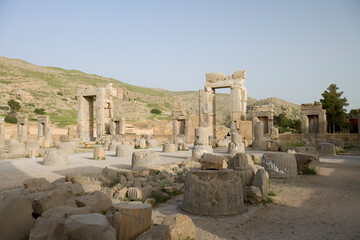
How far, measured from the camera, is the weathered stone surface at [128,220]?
11.2ft

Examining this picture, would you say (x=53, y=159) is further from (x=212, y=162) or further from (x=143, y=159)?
(x=212, y=162)

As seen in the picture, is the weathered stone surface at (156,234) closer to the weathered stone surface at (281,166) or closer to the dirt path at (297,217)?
the dirt path at (297,217)

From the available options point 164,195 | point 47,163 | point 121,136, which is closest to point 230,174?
point 164,195

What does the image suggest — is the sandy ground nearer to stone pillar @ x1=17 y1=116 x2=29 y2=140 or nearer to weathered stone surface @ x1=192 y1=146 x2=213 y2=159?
weathered stone surface @ x1=192 y1=146 x2=213 y2=159

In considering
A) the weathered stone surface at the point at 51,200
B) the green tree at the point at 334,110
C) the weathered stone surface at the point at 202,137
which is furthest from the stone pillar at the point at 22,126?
the green tree at the point at 334,110

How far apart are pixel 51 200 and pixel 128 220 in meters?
1.57

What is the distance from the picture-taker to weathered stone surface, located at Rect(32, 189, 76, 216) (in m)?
4.10

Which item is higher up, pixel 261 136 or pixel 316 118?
pixel 316 118

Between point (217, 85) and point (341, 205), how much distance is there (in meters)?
17.1

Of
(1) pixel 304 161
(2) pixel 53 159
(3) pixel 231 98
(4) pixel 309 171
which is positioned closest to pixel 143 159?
(2) pixel 53 159

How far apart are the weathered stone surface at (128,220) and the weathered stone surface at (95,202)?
0.99 metres

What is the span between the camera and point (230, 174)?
16.8 ft

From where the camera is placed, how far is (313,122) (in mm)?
25484

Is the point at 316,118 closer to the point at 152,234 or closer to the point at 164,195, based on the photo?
the point at 164,195
